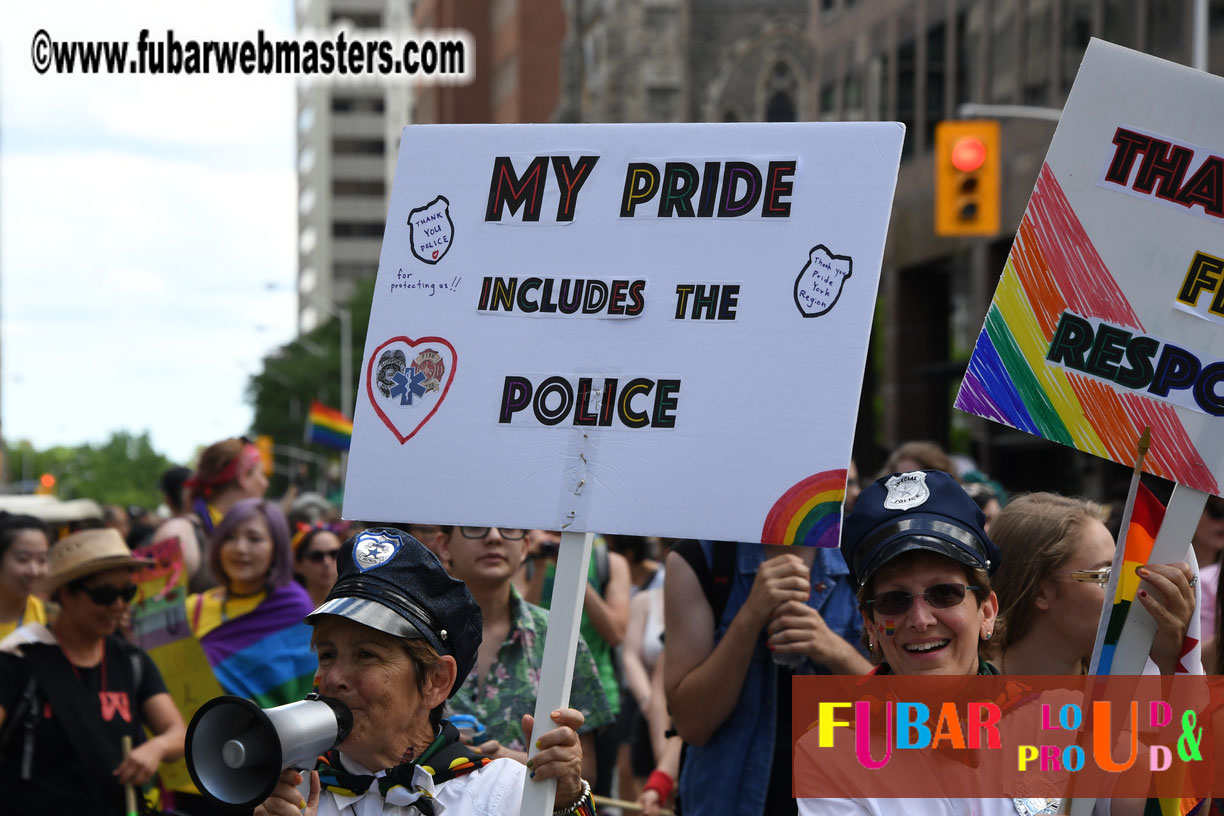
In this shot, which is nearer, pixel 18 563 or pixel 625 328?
pixel 625 328

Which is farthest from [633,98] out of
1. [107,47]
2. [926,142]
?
[107,47]

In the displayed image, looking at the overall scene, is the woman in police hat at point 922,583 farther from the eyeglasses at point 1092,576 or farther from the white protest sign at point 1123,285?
the eyeglasses at point 1092,576

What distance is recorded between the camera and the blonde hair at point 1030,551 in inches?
147

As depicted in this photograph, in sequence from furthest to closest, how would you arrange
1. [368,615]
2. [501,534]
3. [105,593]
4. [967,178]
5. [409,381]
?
1. [967,178]
2. [105,593]
3. [501,534]
4. [409,381]
5. [368,615]

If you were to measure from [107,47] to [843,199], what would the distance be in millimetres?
7367

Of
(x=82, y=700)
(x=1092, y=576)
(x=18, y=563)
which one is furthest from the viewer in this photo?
(x=18, y=563)

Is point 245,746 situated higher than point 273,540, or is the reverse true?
point 273,540

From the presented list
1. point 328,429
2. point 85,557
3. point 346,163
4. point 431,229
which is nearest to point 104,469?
point 346,163

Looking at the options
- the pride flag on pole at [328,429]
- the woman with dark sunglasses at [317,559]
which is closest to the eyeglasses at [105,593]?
the woman with dark sunglasses at [317,559]

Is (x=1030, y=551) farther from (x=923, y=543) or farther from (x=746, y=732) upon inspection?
(x=746, y=732)

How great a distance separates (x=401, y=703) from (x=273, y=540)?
13.8ft

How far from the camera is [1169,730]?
3.15 m

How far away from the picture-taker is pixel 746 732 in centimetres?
411

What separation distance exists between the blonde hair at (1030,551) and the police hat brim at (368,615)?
1.46m
